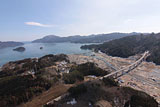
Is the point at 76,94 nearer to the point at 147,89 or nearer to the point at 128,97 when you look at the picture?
the point at 128,97

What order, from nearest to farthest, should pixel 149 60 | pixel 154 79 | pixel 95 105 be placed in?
1. pixel 95 105
2. pixel 154 79
3. pixel 149 60

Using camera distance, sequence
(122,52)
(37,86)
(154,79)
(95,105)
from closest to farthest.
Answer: (95,105) < (37,86) < (154,79) < (122,52)

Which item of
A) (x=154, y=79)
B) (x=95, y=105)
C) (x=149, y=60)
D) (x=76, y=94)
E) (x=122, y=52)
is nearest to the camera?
(x=95, y=105)

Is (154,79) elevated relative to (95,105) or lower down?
lower down

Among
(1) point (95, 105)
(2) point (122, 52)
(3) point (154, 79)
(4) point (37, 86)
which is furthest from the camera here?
(2) point (122, 52)

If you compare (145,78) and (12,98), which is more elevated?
(12,98)

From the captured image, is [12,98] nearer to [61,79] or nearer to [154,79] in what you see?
[61,79]

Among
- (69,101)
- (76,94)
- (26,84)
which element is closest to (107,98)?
(76,94)

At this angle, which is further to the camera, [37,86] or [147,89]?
[147,89]

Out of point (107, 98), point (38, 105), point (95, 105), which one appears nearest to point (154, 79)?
point (107, 98)
